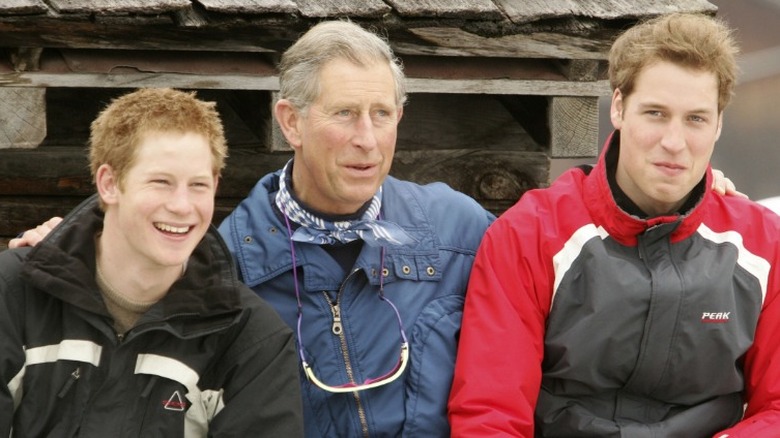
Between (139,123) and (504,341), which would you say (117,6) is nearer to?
(139,123)

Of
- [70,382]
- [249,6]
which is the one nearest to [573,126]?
[249,6]

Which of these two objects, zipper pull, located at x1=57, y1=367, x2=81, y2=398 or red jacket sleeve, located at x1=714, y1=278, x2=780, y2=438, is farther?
red jacket sleeve, located at x1=714, y1=278, x2=780, y2=438

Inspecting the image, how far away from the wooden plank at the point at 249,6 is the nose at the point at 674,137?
134 centimetres

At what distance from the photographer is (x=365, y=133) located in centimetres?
399

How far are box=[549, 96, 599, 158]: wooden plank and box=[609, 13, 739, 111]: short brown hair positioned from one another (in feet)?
3.57

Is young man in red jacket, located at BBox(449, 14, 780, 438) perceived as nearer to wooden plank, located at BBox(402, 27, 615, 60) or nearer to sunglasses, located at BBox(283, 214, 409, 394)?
sunglasses, located at BBox(283, 214, 409, 394)

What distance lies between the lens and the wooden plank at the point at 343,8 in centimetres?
453

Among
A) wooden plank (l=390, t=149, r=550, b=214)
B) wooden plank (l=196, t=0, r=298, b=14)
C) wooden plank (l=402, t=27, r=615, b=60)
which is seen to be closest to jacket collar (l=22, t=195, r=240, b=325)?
wooden plank (l=196, t=0, r=298, b=14)

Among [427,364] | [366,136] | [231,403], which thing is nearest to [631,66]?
[366,136]

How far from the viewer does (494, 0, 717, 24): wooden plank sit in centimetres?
474

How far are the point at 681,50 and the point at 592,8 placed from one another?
95 centimetres

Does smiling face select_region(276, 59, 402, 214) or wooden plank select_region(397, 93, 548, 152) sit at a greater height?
smiling face select_region(276, 59, 402, 214)

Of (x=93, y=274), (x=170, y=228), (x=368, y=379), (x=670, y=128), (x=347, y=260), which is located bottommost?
(x=368, y=379)

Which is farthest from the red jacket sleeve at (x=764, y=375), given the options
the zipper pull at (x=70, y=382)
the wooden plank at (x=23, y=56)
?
the wooden plank at (x=23, y=56)
